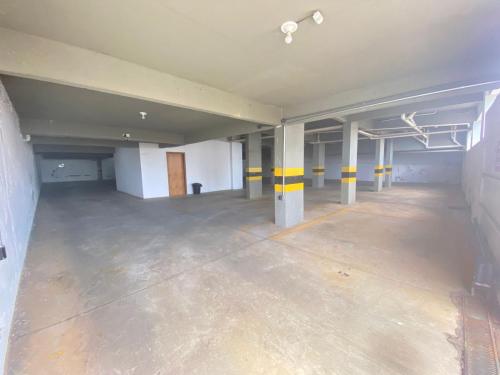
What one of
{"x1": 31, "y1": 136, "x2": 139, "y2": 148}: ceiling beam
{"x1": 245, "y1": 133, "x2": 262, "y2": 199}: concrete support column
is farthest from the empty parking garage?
{"x1": 245, "y1": 133, "x2": 262, "y2": 199}: concrete support column

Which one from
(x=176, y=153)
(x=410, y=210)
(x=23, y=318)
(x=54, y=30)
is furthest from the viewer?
(x=176, y=153)

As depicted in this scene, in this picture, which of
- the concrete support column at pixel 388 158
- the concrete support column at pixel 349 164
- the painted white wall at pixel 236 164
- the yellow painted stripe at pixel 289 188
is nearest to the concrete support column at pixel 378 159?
the concrete support column at pixel 388 158

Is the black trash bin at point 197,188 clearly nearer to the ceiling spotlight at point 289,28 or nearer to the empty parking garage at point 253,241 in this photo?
the empty parking garage at point 253,241

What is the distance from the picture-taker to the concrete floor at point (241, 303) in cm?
149

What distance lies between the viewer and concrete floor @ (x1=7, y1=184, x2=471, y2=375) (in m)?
1.49

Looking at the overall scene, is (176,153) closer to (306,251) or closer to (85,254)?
(85,254)

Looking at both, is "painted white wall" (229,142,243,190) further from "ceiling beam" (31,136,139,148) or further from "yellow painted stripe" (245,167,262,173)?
"ceiling beam" (31,136,139,148)

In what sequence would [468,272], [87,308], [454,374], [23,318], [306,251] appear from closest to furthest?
[454,374]
[23,318]
[87,308]
[468,272]
[306,251]

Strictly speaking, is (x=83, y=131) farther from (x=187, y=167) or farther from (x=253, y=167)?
(x=253, y=167)

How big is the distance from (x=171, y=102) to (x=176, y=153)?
24.0 feet

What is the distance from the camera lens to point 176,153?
9617mm

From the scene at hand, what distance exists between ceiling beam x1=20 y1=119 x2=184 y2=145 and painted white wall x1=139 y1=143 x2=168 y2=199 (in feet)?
5.69

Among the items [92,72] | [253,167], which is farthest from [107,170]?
[92,72]

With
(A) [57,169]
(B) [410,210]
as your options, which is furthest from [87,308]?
(A) [57,169]
